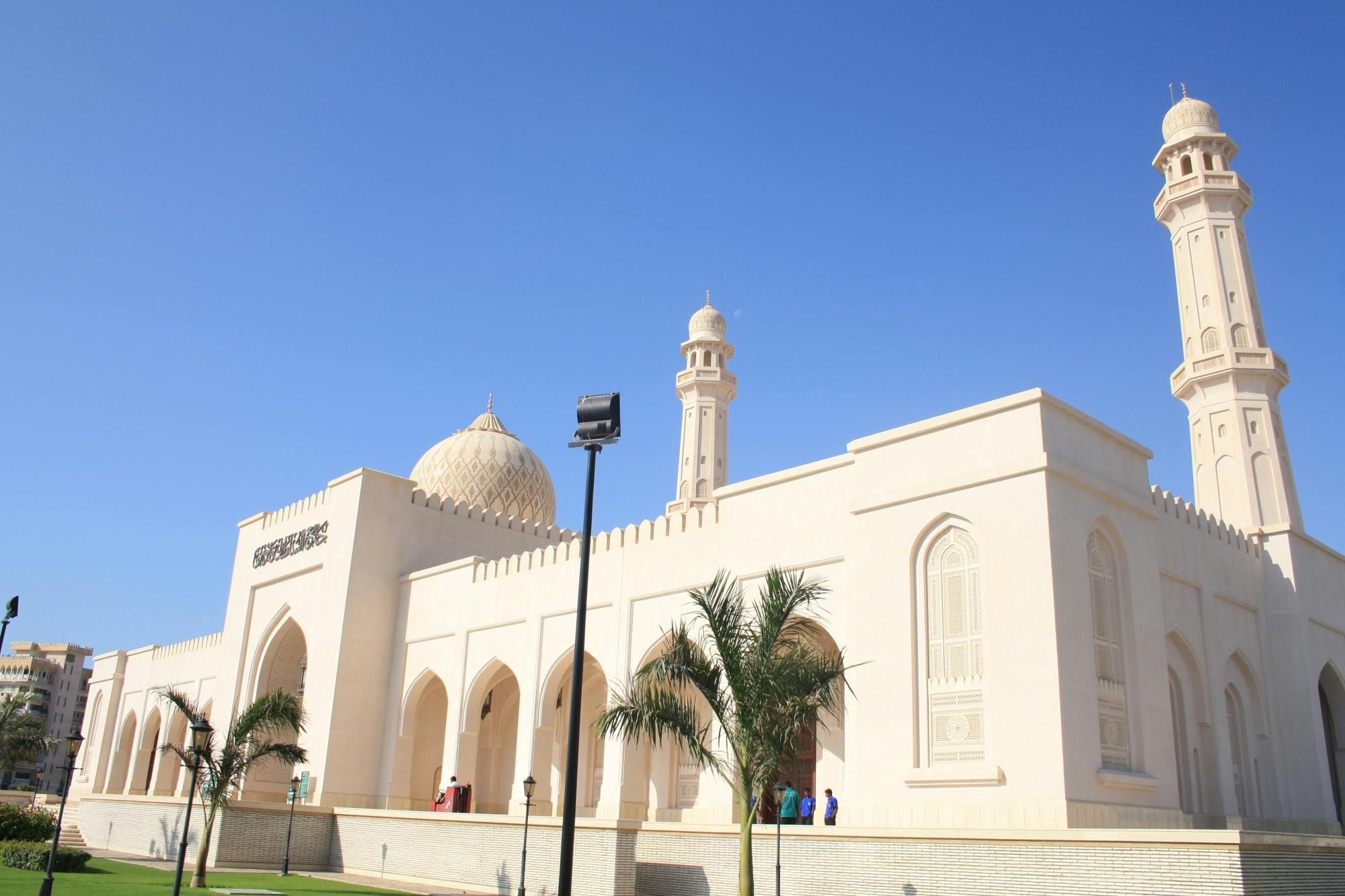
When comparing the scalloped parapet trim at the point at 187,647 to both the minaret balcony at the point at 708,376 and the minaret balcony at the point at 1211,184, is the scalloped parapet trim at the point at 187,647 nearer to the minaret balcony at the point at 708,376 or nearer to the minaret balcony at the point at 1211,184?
the minaret balcony at the point at 708,376

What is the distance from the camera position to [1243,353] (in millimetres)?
16656

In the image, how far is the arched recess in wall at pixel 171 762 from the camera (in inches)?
1100

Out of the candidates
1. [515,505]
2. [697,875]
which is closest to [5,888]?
[697,875]

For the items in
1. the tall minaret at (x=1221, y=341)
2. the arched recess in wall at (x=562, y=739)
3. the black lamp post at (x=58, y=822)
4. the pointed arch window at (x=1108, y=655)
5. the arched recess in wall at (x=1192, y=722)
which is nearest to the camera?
the black lamp post at (x=58, y=822)

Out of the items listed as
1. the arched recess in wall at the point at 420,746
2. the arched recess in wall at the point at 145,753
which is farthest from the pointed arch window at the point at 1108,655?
the arched recess in wall at the point at 145,753

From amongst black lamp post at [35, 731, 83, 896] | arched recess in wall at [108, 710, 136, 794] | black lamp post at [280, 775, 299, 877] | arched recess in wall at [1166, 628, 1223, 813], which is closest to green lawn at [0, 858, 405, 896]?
black lamp post at [35, 731, 83, 896]

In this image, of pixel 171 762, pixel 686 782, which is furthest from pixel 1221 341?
pixel 171 762

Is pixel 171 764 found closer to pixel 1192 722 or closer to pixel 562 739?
pixel 562 739

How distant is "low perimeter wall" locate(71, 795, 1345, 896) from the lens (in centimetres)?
853

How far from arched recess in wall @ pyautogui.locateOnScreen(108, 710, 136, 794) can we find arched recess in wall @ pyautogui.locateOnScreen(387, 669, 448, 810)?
1510 cm

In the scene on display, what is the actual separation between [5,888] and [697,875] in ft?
24.3

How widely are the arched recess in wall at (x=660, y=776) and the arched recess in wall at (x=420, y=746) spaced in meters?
4.93

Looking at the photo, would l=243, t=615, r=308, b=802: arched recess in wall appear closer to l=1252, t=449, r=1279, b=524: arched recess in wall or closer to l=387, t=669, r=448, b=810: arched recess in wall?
l=387, t=669, r=448, b=810: arched recess in wall

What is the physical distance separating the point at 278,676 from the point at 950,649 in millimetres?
16847
